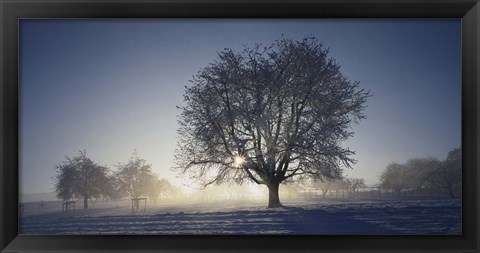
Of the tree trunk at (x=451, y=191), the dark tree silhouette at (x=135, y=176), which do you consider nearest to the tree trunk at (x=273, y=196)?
the dark tree silhouette at (x=135, y=176)

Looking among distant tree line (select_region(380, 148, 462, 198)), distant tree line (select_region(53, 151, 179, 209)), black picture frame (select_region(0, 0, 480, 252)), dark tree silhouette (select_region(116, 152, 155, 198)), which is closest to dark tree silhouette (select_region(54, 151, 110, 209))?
distant tree line (select_region(53, 151, 179, 209))

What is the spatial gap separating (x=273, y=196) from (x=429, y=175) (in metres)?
1.09

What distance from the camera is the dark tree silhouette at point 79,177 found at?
394 centimetres

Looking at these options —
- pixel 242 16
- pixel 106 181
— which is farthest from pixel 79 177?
pixel 242 16

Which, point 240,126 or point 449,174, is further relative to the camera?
point 240,126

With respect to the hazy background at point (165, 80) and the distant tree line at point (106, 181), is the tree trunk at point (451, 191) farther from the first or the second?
the distant tree line at point (106, 181)

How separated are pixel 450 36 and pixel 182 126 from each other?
200 centimetres

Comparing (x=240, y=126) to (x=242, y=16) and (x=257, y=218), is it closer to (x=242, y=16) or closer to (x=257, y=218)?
(x=257, y=218)

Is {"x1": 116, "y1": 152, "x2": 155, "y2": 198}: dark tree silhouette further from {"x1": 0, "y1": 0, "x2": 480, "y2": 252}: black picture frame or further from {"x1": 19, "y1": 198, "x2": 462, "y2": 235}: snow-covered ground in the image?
{"x1": 0, "y1": 0, "x2": 480, "y2": 252}: black picture frame

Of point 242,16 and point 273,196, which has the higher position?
point 242,16

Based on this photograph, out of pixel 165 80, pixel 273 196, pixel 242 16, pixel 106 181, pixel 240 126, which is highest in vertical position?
pixel 242 16

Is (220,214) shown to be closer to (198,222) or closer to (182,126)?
(198,222)

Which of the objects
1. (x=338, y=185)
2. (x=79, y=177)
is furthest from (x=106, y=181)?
(x=338, y=185)

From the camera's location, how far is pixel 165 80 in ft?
13.1
